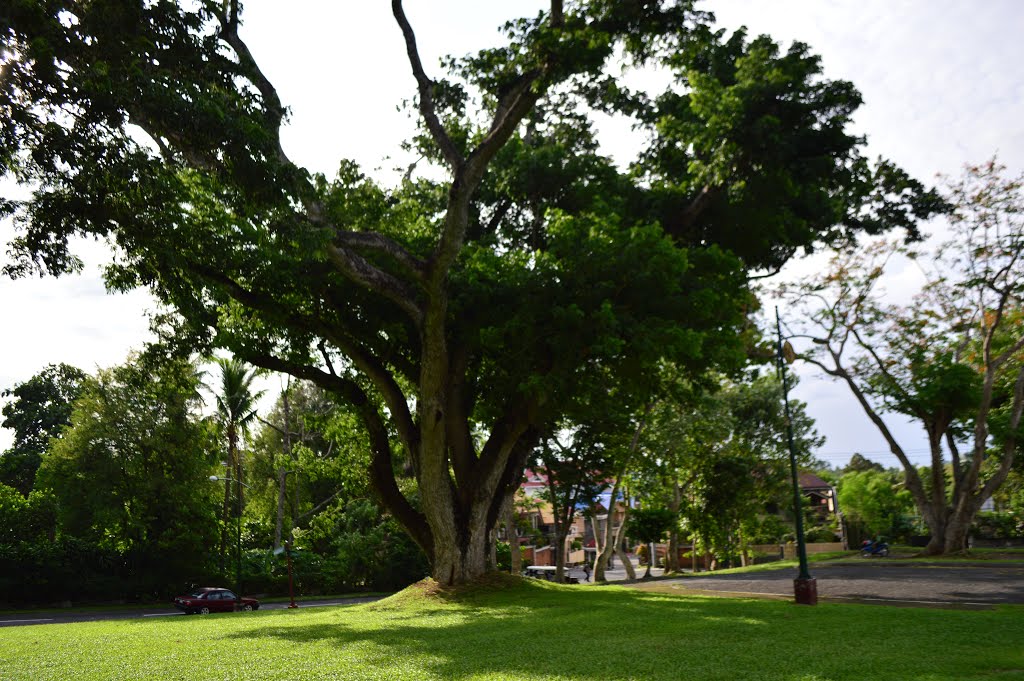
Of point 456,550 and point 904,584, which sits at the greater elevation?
point 456,550

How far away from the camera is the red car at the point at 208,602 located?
100 ft

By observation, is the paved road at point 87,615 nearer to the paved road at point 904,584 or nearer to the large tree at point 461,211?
the large tree at point 461,211

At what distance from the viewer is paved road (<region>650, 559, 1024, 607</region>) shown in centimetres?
1557

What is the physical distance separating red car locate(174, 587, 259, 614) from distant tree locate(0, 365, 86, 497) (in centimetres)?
3140

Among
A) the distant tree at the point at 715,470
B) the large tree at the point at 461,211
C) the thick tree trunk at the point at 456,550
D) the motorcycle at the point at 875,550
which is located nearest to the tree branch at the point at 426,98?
the large tree at the point at 461,211

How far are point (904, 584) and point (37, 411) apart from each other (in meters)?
63.3

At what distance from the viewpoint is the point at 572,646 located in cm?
1084

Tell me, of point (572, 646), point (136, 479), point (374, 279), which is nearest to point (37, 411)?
point (136, 479)

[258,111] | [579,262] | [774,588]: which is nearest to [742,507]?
[774,588]

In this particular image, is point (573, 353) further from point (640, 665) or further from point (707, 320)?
point (640, 665)

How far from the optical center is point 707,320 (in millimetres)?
17594

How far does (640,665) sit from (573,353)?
8505 millimetres

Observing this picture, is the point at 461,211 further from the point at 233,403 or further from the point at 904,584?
the point at 233,403

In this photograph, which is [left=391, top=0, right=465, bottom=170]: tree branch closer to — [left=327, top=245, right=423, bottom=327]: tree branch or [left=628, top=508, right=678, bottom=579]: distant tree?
[left=327, top=245, right=423, bottom=327]: tree branch
